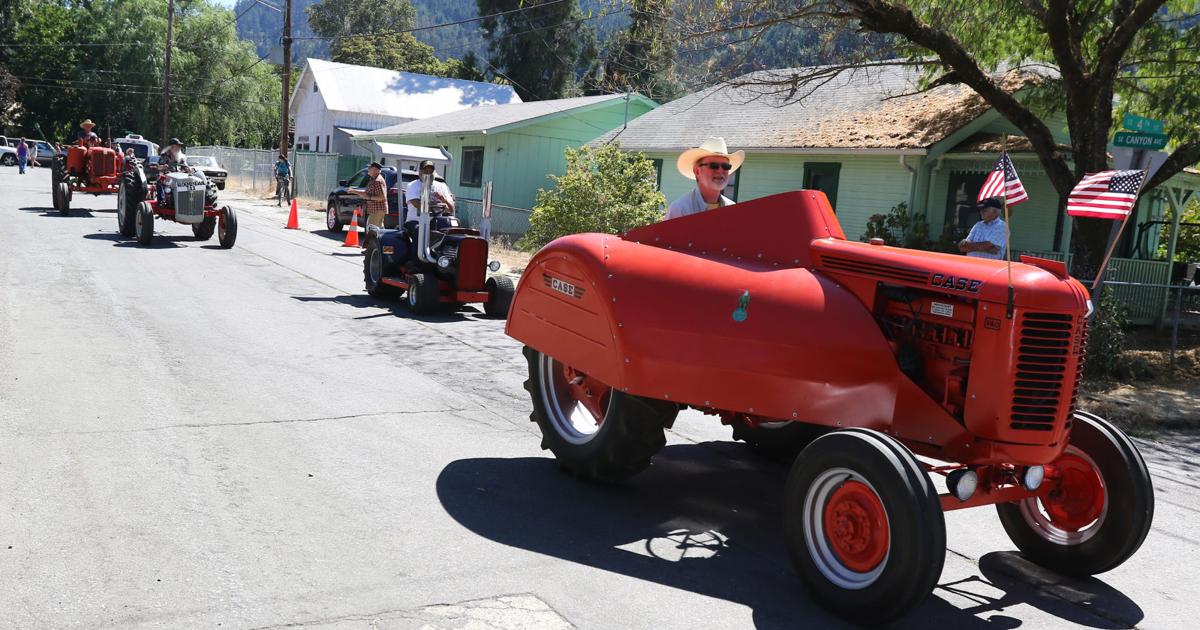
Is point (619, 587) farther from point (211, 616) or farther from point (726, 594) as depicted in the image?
point (211, 616)

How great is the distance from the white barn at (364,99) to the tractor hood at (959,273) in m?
43.7

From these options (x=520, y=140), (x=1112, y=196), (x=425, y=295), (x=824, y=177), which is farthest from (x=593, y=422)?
(x=520, y=140)

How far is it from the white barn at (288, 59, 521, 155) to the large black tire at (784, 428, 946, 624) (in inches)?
1744

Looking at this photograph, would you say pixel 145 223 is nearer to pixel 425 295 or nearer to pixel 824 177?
pixel 425 295

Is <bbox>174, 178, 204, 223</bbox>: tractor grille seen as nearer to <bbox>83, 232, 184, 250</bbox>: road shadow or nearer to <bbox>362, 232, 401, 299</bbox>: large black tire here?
<bbox>83, 232, 184, 250</bbox>: road shadow

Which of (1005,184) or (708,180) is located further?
(708,180)

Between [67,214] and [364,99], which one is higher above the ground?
[364,99]

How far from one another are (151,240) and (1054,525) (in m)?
16.3

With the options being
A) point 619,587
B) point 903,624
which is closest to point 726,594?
point 619,587

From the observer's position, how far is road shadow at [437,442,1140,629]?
452cm

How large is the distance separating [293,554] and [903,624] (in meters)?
2.74

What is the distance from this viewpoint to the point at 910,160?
18.7m

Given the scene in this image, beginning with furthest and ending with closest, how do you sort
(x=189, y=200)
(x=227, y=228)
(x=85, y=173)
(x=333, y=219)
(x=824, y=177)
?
1. (x=333, y=219)
2. (x=85, y=173)
3. (x=824, y=177)
4. (x=189, y=200)
5. (x=227, y=228)

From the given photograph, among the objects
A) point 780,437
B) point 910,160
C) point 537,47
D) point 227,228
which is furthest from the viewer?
point 537,47
